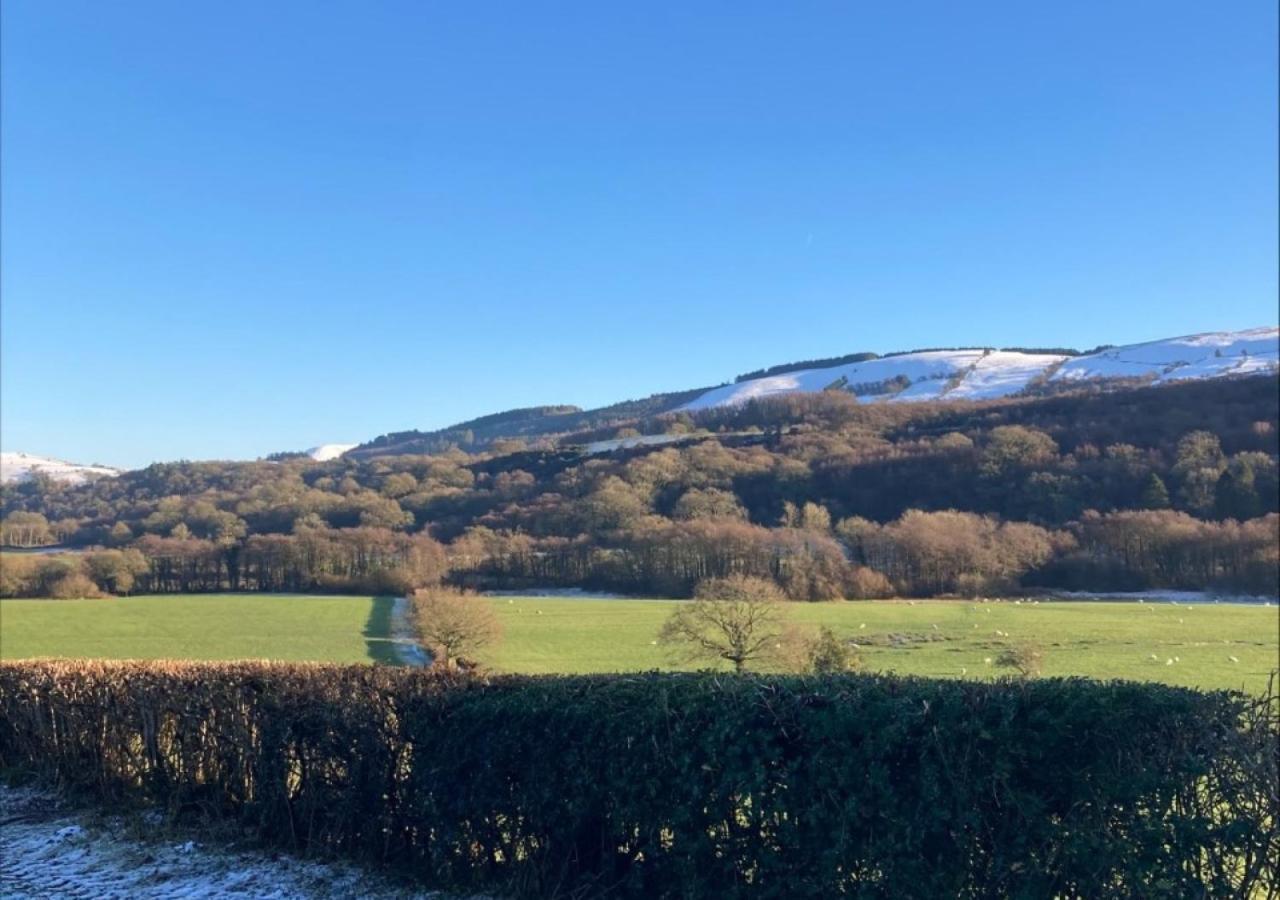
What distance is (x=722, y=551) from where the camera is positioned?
270 ft

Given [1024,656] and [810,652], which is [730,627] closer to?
[810,652]

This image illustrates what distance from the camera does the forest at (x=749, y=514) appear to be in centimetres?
7906

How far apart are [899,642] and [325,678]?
156 ft

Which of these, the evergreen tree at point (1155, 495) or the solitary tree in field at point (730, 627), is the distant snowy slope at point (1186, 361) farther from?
the solitary tree in field at point (730, 627)

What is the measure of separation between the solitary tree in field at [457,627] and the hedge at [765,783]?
3870cm

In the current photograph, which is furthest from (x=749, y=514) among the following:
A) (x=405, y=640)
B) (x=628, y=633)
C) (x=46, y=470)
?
(x=46, y=470)

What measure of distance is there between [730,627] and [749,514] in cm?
6863

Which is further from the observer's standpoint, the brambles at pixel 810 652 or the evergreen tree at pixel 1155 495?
the evergreen tree at pixel 1155 495

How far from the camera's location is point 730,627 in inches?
1500

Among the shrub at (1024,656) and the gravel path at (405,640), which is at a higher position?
the gravel path at (405,640)

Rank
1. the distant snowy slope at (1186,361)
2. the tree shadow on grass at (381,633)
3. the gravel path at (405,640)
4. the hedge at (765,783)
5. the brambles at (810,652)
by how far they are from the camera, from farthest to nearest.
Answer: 1. the distant snowy slope at (1186,361)
2. the tree shadow on grass at (381,633)
3. the gravel path at (405,640)
4. the brambles at (810,652)
5. the hedge at (765,783)

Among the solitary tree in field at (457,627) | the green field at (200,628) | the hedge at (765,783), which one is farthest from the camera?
the green field at (200,628)

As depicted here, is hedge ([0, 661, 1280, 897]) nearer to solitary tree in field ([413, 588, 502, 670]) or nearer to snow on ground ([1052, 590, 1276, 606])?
solitary tree in field ([413, 588, 502, 670])

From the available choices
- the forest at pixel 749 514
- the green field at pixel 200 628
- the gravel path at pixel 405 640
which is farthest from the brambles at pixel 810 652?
the forest at pixel 749 514
